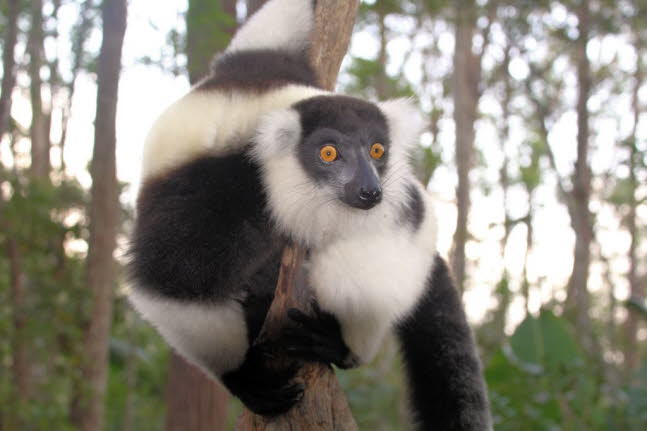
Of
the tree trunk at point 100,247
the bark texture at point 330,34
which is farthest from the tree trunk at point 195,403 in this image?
the bark texture at point 330,34

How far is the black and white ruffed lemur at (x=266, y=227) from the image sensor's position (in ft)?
6.68

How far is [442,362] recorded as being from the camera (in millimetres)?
2691

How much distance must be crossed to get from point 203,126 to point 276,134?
0.82 ft

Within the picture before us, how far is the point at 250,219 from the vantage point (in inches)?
85.0

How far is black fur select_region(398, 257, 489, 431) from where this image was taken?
8.55ft

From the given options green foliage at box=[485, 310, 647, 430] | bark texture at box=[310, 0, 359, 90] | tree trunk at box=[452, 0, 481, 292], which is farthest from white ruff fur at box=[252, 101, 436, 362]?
tree trunk at box=[452, 0, 481, 292]

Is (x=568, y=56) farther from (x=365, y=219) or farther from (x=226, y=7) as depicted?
(x=365, y=219)

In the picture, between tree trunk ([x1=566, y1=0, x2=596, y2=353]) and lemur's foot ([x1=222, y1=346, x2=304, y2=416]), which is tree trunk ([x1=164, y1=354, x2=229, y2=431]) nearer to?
lemur's foot ([x1=222, y1=346, x2=304, y2=416])

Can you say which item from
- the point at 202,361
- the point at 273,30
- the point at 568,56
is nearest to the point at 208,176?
the point at 202,361

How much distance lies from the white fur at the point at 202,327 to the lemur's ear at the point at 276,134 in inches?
20.6

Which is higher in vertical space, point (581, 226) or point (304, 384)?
point (581, 226)

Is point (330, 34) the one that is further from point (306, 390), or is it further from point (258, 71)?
point (306, 390)

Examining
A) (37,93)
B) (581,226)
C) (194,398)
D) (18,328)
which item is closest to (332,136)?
(194,398)

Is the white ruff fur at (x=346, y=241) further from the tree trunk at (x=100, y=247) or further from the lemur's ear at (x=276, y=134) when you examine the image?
the tree trunk at (x=100, y=247)
